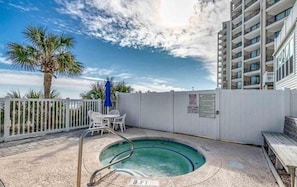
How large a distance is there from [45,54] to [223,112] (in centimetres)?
827

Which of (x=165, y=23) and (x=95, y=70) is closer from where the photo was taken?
(x=165, y=23)

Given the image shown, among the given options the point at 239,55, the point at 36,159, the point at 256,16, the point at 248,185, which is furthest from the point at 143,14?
the point at 239,55

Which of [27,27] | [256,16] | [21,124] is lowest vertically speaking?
[21,124]

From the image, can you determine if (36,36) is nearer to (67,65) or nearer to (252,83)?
(67,65)

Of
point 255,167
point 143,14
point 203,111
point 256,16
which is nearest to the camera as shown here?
point 255,167

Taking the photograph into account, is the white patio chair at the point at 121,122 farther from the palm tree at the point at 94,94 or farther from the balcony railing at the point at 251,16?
the balcony railing at the point at 251,16

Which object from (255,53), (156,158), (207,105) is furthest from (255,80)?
(156,158)

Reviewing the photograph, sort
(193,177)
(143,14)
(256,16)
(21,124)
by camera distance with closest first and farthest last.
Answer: (193,177), (21,124), (143,14), (256,16)

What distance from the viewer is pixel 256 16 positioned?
25.5 metres

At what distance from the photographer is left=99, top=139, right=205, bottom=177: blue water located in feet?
14.3

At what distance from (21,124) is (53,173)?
4.20m

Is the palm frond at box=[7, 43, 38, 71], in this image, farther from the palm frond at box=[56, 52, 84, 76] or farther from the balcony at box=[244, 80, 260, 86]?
the balcony at box=[244, 80, 260, 86]

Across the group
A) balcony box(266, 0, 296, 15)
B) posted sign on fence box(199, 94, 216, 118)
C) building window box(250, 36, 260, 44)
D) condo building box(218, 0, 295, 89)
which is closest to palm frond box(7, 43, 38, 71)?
posted sign on fence box(199, 94, 216, 118)

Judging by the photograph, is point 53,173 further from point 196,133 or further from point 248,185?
point 196,133
